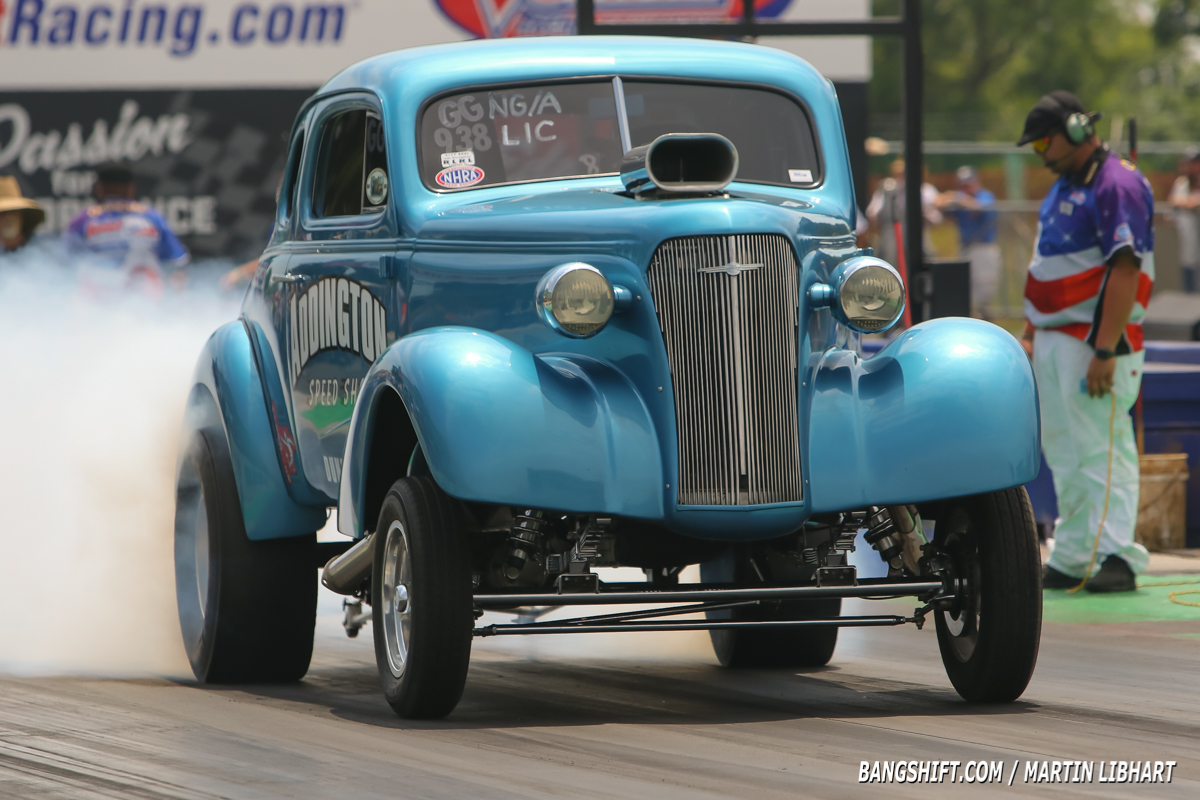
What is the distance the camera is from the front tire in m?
6.68

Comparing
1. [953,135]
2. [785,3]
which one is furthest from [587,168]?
[953,135]

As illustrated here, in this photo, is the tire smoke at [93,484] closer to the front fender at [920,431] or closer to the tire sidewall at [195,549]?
the tire sidewall at [195,549]

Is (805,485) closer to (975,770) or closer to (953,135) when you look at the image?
(975,770)

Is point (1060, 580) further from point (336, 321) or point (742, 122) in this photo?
point (336, 321)

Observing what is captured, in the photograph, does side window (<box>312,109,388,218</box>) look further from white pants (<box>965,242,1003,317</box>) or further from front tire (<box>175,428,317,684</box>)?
white pants (<box>965,242,1003,317</box>)

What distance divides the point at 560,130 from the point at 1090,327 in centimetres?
354

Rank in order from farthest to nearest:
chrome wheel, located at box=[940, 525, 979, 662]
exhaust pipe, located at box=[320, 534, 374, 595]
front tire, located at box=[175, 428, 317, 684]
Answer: front tire, located at box=[175, 428, 317, 684] < exhaust pipe, located at box=[320, 534, 374, 595] < chrome wheel, located at box=[940, 525, 979, 662]

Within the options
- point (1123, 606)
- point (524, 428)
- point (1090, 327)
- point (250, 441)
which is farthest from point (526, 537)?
point (1090, 327)

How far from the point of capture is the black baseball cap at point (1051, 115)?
8.75 m

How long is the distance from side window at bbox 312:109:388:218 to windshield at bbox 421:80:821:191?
0.85 feet

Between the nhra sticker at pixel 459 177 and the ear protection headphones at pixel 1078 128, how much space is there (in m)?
3.59

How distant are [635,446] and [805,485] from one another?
0.53 meters

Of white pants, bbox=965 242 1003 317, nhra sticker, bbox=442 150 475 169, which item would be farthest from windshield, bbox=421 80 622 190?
white pants, bbox=965 242 1003 317

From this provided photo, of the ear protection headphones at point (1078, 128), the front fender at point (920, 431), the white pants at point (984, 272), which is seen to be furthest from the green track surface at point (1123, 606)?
the white pants at point (984, 272)
